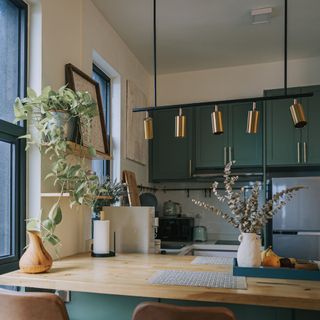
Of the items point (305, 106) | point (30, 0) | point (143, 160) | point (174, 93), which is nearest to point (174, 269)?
point (30, 0)

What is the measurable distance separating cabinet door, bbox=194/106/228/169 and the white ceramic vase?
85.8 inches

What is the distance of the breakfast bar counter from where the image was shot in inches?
53.7

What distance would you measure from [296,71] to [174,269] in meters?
2.99

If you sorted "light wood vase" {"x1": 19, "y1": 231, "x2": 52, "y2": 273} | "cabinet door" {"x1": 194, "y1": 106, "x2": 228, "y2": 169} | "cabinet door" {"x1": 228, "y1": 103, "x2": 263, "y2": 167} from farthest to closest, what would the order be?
1. "cabinet door" {"x1": 194, "y1": 106, "x2": 228, "y2": 169}
2. "cabinet door" {"x1": 228, "y1": 103, "x2": 263, "y2": 167}
3. "light wood vase" {"x1": 19, "y1": 231, "x2": 52, "y2": 273}

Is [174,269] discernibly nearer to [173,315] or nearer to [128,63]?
[173,315]

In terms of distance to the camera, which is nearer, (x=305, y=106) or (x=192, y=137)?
(x=305, y=106)

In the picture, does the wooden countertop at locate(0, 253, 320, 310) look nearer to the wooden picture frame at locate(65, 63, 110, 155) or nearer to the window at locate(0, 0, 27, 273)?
the window at locate(0, 0, 27, 273)

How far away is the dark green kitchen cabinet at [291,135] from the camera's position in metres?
3.58

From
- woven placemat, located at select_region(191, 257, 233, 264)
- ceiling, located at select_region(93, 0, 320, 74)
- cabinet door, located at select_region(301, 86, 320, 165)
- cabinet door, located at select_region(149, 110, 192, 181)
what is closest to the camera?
woven placemat, located at select_region(191, 257, 233, 264)

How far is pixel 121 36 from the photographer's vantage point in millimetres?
3402

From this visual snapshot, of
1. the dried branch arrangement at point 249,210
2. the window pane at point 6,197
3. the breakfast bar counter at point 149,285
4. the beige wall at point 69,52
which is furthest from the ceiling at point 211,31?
the breakfast bar counter at point 149,285

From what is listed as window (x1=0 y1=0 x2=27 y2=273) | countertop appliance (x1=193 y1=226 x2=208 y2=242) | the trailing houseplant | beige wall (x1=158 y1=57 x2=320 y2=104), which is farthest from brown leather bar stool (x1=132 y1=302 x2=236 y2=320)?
beige wall (x1=158 y1=57 x2=320 y2=104)

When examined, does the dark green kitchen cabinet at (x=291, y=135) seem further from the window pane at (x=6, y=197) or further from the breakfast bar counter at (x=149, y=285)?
the window pane at (x=6, y=197)

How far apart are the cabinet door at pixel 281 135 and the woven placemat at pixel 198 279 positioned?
2171 mm
